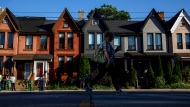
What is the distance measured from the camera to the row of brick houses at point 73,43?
32.6m

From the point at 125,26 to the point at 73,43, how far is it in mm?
7769

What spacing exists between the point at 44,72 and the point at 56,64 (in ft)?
6.54

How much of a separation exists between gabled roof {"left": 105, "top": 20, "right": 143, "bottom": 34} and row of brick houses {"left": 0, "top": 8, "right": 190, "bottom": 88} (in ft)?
0.43

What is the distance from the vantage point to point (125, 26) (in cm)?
3603

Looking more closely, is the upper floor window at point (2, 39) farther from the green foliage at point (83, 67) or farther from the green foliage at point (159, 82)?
the green foliage at point (159, 82)

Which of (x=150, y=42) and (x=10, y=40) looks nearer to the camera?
(x=10, y=40)

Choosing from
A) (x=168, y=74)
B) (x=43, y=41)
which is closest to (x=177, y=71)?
(x=168, y=74)

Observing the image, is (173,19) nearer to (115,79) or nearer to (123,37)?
(123,37)

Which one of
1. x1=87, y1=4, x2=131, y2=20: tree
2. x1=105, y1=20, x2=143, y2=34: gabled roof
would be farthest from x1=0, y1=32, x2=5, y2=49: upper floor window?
x1=87, y1=4, x2=131, y2=20: tree

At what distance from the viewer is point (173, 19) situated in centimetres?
3584

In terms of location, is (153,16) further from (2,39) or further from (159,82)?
(2,39)

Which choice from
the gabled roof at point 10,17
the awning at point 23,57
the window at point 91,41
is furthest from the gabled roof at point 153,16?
the gabled roof at point 10,17

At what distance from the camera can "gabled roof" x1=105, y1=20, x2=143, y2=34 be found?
34.5 metres

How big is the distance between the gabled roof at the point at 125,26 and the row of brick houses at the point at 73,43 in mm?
132
